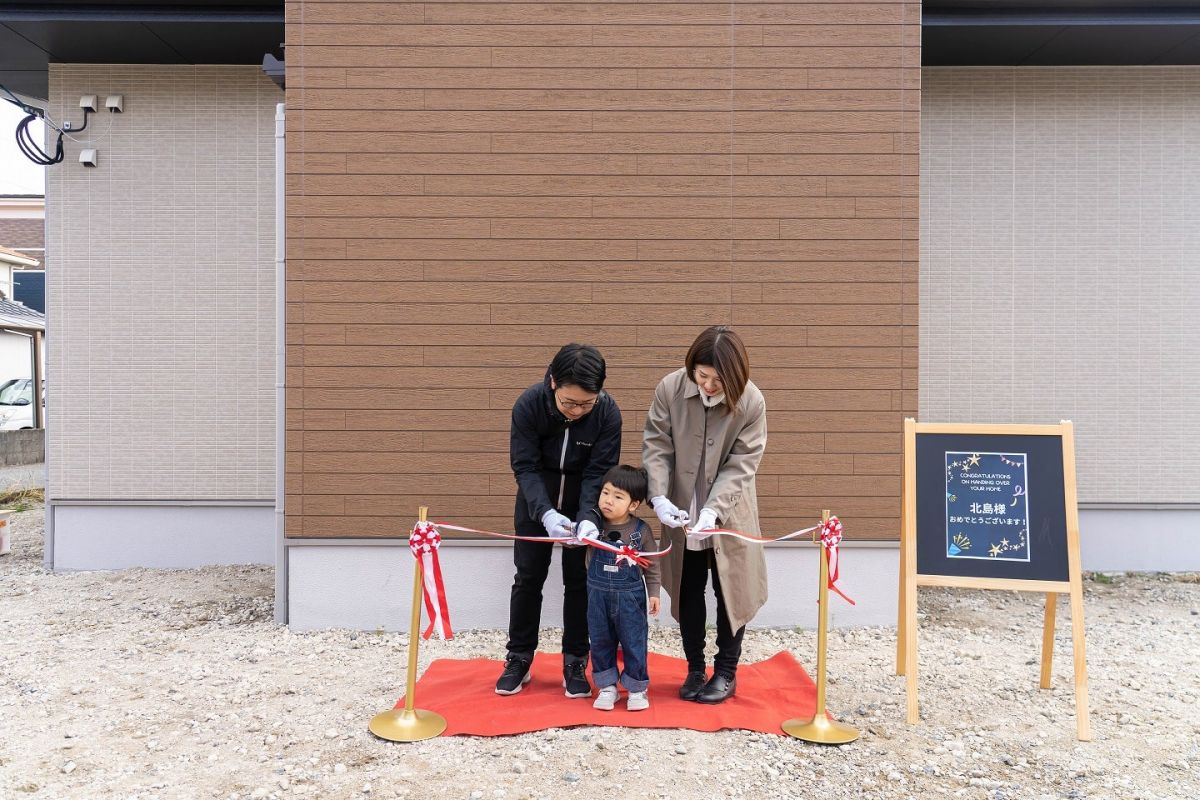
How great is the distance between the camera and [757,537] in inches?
122

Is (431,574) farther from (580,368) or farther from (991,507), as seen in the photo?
(991,507)

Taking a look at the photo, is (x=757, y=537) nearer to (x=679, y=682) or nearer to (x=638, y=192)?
(x=679, y=682)

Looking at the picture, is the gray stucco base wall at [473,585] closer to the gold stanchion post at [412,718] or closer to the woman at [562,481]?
the woman at [562,481]

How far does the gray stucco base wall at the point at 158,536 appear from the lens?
5398 millimetres

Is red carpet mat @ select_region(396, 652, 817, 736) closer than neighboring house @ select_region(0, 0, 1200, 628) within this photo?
Yes

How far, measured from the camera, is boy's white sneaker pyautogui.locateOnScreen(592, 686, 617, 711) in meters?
3.04

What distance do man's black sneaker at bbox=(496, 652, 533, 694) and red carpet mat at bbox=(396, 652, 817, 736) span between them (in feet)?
0.10

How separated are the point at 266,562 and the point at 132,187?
2.66 meters

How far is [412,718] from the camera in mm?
2920

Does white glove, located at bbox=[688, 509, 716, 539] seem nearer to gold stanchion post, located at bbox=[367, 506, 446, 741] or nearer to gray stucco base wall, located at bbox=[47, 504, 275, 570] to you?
gold stanchion post, located at bbox=[367, 506, 446, 741]

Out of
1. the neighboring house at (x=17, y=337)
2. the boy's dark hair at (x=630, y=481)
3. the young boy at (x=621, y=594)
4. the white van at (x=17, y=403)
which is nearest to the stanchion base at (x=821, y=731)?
the young boy at (x=621, y=594)

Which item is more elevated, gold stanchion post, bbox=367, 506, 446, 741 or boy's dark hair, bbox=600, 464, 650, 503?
boy's dark hair, bbox=600, 464, 650, 503

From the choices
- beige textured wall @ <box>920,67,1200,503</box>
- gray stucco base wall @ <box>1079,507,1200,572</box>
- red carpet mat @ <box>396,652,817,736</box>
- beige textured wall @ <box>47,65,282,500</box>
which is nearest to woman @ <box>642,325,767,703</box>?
red carpet mat @ <box>396,652,817,736</box>

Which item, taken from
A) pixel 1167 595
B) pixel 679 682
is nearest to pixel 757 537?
pixel 679 682
